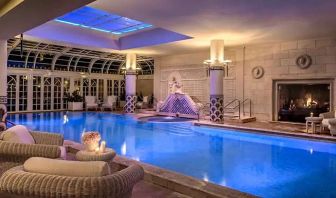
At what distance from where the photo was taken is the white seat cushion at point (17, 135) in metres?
3.26

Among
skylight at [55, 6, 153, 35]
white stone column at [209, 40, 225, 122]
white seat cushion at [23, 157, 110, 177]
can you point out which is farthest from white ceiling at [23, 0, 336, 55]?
white seat cushion at [23, 157, 110, 177]

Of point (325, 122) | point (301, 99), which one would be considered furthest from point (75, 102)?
point (325, 122)

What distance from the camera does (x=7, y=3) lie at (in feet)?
15.2

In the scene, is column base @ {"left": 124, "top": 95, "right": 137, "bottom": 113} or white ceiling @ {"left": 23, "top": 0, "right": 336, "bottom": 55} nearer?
white ceiling @ {"left": 23, "top": 0, "right": 336, "bottom": 55}

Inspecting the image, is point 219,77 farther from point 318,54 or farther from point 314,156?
point 314,156

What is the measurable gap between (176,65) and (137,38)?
347cm

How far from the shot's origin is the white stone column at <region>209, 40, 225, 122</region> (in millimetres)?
10016

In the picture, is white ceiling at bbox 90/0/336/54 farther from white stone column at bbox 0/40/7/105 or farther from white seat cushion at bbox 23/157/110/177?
white seat cushion at bbox 23/157/110/177

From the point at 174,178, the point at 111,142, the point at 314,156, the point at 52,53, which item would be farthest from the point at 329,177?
the point at 52,53

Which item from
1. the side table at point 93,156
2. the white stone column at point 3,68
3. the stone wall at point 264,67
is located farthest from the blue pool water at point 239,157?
the stone wall at point 264,67

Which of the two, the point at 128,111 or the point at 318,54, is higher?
the point at 318,54

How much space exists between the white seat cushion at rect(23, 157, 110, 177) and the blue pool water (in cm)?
257

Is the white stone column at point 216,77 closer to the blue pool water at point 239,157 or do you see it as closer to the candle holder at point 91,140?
the blue pool water at point 239,157

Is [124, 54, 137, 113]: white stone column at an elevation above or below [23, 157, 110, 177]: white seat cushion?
above
